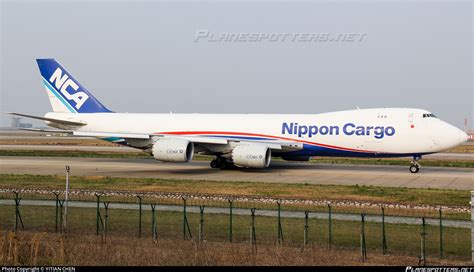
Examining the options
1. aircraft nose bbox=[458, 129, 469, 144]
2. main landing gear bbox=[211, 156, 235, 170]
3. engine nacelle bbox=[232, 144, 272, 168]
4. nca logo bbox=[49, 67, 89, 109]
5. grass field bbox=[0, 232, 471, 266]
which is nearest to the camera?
grass field bbox=[0, 232, 471, 266]

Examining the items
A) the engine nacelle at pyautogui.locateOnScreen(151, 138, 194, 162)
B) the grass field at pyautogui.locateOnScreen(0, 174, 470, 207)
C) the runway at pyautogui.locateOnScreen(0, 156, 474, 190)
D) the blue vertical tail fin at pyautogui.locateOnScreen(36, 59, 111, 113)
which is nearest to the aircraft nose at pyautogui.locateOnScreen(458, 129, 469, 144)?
the runway at pyautogui.locateOnScreen(0, 156, 474, 190)

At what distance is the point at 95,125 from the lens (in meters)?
48.7

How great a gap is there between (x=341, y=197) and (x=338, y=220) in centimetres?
641

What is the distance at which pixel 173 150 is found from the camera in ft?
130

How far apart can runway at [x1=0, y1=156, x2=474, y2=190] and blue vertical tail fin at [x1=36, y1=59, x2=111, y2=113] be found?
5146 mm

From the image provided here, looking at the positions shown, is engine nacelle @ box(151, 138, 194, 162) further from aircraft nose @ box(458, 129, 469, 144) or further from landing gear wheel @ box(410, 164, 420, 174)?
aircraft nose @ box(458, 129, 469, 144)

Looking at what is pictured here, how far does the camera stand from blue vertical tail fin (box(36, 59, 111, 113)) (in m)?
49.5

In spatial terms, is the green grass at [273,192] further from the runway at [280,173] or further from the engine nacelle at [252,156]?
the engine nacelle at [252,156]

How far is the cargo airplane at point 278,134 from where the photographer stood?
38594 millimetres

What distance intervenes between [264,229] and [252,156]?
20.4m

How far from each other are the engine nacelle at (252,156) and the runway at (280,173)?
0.81 metres

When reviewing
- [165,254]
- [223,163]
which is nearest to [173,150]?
[223,163]

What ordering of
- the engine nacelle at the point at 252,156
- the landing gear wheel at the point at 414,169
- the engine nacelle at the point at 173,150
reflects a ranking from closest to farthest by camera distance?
the engine nacelle at the point at 252,156
the engine nacelle at the point at 173,150
the landing gear wheel at the point at 414,169

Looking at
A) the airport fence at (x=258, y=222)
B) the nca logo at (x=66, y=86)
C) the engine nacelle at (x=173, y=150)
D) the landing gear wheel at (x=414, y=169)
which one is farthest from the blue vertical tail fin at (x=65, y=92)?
the landing gear wheel at (x=414, y=169)
